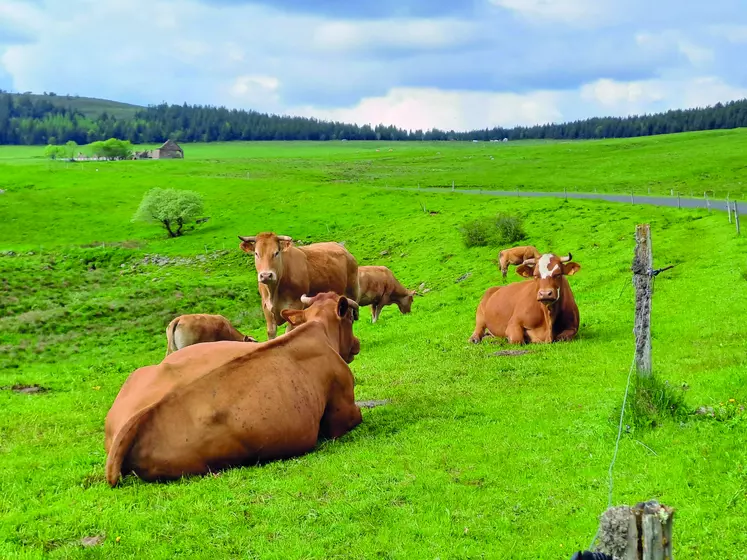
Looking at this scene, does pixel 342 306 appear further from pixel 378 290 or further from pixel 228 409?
pixel 378 290

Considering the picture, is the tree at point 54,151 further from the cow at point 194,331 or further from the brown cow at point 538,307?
the brown cow at point 538,307

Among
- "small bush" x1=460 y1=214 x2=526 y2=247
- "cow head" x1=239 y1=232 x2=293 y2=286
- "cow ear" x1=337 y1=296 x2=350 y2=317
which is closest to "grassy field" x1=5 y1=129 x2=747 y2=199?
"small bush" x1=460 y1=214 x2=526 y2=247

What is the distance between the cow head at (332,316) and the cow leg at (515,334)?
588 centimetres

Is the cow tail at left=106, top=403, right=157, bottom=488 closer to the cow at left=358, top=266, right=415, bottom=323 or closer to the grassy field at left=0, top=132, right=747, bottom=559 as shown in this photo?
the grassy field at left=0, top=132, right=747, bottom=559

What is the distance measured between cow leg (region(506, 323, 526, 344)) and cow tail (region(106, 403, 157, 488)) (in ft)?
34.5

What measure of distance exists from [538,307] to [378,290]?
9.84m

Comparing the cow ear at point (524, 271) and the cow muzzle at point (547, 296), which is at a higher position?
the cow ear at point (524, 271)

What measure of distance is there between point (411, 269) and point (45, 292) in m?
18.2

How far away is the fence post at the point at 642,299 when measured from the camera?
9.98 metres

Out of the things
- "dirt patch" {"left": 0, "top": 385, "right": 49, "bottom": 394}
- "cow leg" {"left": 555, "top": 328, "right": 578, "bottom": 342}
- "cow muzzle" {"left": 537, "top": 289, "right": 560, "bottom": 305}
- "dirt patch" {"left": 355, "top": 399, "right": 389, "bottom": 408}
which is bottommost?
"dirt patch" {"left": 0, "top": 385, "right": 49, "bottom": 394}

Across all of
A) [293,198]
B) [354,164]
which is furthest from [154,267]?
[354,164]

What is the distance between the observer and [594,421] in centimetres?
998

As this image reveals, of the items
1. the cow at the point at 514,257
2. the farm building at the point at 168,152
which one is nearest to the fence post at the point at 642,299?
the cow at the point at 514,257

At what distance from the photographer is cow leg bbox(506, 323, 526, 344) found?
1750 centimetres
